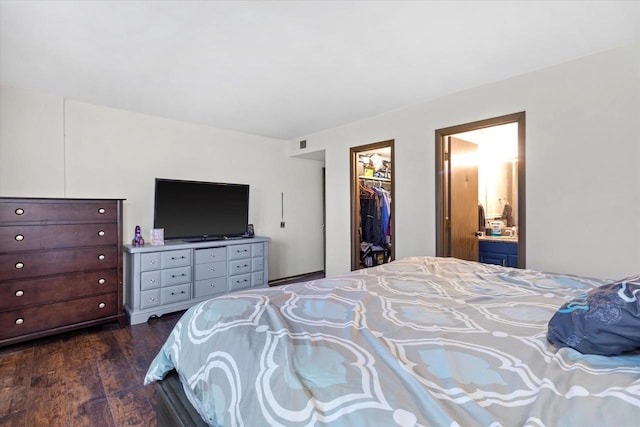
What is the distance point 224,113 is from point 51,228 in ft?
6.39

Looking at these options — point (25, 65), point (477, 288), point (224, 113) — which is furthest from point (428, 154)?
point (25, 65)

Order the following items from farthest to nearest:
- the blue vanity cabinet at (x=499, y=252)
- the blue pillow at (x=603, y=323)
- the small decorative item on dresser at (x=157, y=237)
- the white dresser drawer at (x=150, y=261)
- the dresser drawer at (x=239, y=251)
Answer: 1. the dresser drawer at (x=239, y=251)
2. the blue vanity cabinet at (x=499, y=252)
3. the small decorative item on dresser at (x=157, y=237)
4. the white dresser drawer at (x=150, y=261)
5. the blue pillow at (x=603, y=323)

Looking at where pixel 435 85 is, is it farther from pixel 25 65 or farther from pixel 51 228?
pixel 51 228

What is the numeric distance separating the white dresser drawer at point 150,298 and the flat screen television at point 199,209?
1.97 ft

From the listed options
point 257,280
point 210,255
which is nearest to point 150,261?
point 210,255

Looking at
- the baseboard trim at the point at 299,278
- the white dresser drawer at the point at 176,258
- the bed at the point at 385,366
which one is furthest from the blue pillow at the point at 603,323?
the baseboard trim at the point at 299,278

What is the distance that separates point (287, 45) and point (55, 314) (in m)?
2.89

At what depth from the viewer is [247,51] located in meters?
2.15

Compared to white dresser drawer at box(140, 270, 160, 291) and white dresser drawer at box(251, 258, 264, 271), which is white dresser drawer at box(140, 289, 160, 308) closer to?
white dresser drawer at box(140, 270, 160, 291)

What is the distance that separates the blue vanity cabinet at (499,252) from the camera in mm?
3598

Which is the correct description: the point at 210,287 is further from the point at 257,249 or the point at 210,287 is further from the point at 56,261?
the point at 56,261

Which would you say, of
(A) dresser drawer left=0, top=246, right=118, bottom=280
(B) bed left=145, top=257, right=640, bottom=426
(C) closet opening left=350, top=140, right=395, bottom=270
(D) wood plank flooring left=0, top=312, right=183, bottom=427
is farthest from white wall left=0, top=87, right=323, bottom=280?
(B) bed left=145, top=257, right=640, bottom=426

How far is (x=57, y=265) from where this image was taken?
8.69 feet

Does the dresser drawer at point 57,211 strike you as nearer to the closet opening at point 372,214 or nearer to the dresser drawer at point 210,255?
the dresser drawer at point 210,255
